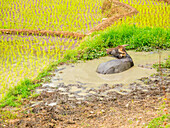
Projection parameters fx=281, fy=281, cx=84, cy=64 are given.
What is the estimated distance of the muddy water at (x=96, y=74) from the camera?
5426mm

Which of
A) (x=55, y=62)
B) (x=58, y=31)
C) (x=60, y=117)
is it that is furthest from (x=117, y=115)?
(x=58, y=31)

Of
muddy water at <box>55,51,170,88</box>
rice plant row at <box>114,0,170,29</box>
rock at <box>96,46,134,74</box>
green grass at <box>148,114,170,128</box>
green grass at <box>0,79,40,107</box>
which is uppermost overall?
rice plant row at <box>114,0,170,29</box>

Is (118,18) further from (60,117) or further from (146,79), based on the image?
(60,117)

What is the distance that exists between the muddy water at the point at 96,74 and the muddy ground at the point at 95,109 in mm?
268

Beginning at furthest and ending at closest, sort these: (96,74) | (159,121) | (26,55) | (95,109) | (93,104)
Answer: (26,55)
(96,74)
(93,104)
(95,109)
(159,121)

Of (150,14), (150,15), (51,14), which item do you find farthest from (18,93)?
(51,14)

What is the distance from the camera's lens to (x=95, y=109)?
4.19 metres

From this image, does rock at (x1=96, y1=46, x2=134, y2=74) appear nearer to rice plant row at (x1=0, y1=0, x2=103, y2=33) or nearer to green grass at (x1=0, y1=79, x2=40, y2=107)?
green grass at (x1=0, y1=79, x2=40, y2=107)

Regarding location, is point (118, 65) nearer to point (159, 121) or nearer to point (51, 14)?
point (159, 121)

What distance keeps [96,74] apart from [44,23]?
213 inches

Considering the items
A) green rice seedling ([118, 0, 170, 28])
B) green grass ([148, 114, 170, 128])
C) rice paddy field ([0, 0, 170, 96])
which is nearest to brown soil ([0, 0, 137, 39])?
rice paddy field ([0, 0, 170, 96])

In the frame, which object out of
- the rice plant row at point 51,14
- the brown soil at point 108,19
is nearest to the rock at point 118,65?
the brown soil at point 108,19

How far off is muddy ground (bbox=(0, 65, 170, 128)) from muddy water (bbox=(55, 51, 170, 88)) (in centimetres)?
27

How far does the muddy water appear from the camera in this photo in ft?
17.8
